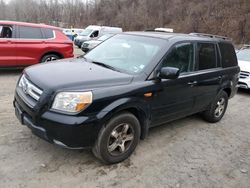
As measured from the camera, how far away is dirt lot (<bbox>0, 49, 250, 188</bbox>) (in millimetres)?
3297

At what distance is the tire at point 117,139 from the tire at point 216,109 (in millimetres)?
2232

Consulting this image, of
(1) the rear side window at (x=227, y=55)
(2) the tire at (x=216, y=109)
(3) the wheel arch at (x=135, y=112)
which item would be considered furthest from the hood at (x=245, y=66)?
(3) the wheel arch at (x=135, y=112)

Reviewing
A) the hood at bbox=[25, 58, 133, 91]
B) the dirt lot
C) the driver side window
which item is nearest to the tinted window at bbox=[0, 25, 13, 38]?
the dirt lot

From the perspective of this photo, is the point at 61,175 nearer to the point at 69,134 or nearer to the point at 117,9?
the point at 69,134

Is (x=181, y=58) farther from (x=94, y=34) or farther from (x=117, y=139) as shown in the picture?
(x=94, y=34)

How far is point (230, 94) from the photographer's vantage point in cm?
590

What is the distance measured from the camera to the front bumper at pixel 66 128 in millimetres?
3093

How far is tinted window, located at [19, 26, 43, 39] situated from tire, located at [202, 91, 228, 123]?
5.77 meters

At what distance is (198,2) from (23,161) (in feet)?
121

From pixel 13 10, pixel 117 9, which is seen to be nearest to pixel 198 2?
pixel 117 9

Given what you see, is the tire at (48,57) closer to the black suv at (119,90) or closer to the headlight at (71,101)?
the black suv at (119,90)

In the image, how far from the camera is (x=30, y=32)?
8367 mm

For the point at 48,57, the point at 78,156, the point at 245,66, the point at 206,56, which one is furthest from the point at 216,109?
the point at 48,57

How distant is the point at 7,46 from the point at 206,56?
5.83m
